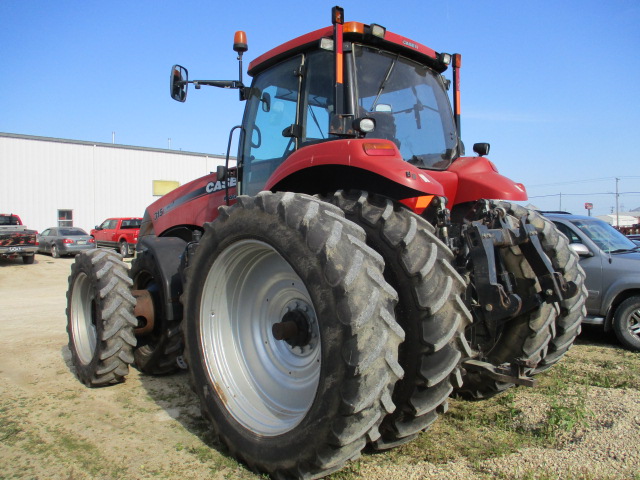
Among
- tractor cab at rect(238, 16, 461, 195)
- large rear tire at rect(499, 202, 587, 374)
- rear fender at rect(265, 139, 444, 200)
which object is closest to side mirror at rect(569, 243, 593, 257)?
large rear tire at rect(499, 202, 587, 374)

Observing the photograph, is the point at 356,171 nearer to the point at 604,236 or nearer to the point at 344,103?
the point at 344,103

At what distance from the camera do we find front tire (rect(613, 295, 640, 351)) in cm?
649

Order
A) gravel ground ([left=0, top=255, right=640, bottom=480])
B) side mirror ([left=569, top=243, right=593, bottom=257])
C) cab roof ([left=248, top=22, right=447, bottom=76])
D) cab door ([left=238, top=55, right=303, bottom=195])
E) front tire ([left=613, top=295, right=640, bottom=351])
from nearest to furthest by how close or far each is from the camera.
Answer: gravel ground ([left=0, top=255, right=640, bottom=480]) < cab roof ([left=248, top=22, right=447, bottom=76]) < cab door ([left=238, top=55, right=303, bottom=195]) < front tire ([left=613, top=295, right=640, bottom=351]) < side mirror ([left=569, top=243, right=593, bottom=257])

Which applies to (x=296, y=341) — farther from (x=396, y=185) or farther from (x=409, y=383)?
(x=396, y=185)

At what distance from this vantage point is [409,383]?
2633 millimetres

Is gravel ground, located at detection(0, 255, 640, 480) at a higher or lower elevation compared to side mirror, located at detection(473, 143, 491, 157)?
lower

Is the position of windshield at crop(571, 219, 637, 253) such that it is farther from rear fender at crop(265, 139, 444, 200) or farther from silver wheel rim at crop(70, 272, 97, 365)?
silver wheel rim at crop(70, 272, 97, 365)

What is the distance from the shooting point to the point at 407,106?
400 cm

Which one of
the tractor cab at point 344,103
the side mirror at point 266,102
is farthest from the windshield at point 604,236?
the side mirror at point 266,102

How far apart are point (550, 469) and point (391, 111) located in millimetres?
2546

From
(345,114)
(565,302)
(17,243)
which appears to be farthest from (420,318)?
(17,243)

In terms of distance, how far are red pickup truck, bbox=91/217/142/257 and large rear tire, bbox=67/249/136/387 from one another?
62.2 feet

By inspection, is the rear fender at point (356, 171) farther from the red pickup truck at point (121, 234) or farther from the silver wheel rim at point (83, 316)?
the red pickup truck at point (121, 234)

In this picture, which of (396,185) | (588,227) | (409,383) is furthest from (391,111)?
(588,227)
